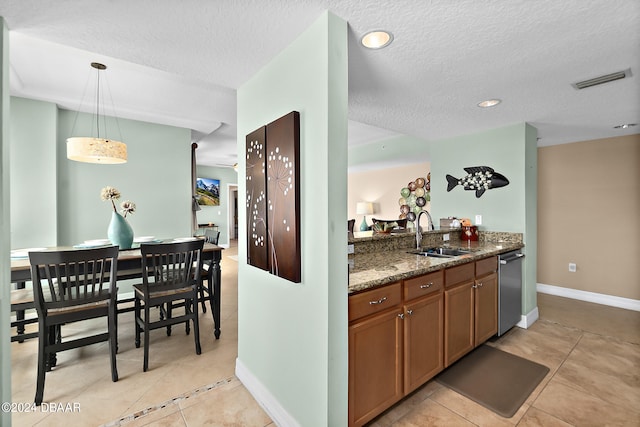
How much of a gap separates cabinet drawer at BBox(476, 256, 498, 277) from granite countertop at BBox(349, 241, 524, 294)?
49 mm

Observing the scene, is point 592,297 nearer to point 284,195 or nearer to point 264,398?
point 264,398

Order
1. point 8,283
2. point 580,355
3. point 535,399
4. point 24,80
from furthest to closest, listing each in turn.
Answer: point 24,80, point 580,355, point 535,399, point 8,283

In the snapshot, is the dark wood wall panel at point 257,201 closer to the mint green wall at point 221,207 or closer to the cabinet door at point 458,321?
the cabinet door at point 458,321

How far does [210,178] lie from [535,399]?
831 centimetres

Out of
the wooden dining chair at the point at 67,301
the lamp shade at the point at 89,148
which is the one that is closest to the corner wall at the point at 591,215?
the wooden dining chair at the point at 67,301

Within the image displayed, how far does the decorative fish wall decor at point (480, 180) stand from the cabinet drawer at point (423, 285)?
6.28 ft

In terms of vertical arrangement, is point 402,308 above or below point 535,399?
above

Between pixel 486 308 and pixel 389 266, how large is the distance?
4.15ft

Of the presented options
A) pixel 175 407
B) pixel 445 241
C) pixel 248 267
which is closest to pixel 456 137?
pixel 445 241

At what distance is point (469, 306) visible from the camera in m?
2.36

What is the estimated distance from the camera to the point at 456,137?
3.74 metres

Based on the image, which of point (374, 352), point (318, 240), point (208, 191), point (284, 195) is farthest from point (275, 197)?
point (208, 191)

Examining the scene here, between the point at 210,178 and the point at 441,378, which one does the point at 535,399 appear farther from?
the point at 210,178

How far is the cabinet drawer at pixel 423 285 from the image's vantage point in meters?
1.81
